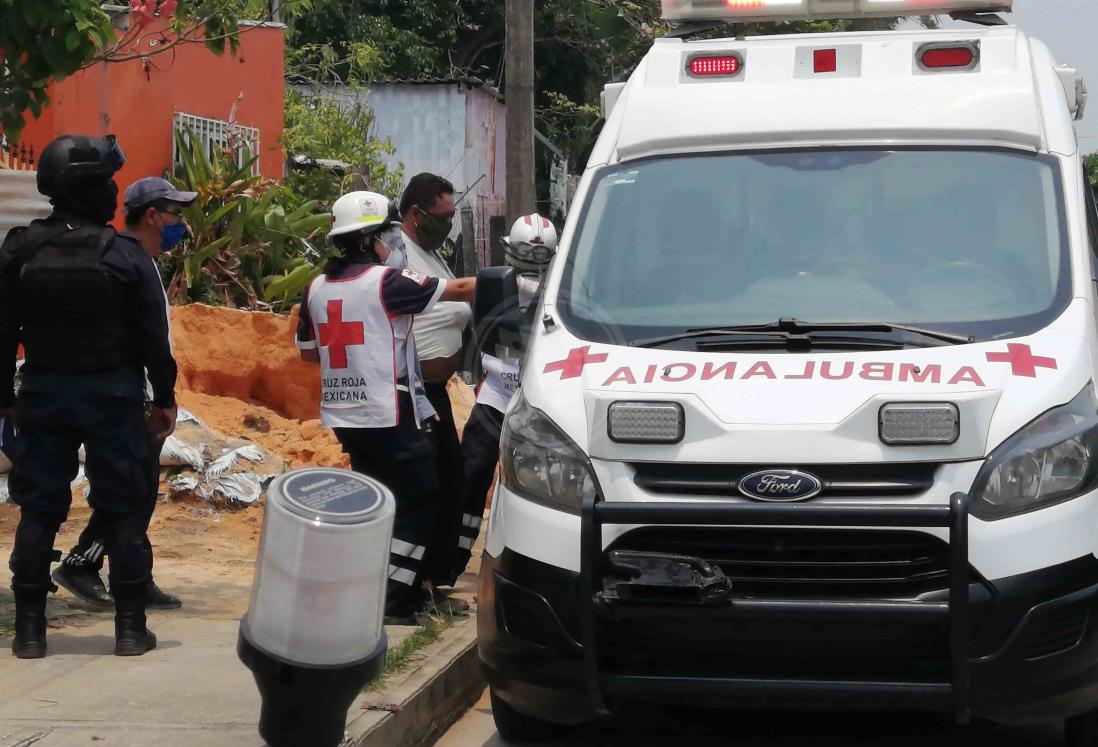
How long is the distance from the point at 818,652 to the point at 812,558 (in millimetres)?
258

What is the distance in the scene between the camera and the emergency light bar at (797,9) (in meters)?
6.52

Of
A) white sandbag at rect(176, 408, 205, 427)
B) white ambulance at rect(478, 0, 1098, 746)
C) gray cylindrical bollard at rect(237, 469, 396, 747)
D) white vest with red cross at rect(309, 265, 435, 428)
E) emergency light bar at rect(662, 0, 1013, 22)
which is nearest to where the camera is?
gray cylindrical bollard at rect(237, 469, 396, 747)

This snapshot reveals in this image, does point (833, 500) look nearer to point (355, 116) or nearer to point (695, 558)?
point (695, 558)

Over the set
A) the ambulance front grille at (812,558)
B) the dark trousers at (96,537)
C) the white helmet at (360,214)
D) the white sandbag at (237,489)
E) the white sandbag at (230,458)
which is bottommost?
the white sandbag at (237,489)

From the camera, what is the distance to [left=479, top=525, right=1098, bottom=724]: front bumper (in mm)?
4340

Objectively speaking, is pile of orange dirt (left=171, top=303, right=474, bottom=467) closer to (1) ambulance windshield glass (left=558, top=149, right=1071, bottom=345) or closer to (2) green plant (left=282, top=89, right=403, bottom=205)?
(1) ambulance windshield glass (left=558, top=149, right=1071, bottom=345)

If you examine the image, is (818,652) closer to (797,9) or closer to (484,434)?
(797,9)

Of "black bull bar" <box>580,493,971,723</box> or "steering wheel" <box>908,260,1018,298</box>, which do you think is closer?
"black bull bar" <box>580,493,971,723</box>

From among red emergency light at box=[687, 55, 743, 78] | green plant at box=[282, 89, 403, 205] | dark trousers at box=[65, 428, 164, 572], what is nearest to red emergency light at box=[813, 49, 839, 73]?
red emergency light at box=[687, 55, 743, 78]

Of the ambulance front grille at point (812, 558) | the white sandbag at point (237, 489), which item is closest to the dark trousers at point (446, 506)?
the white sandbag at point (237, 489)

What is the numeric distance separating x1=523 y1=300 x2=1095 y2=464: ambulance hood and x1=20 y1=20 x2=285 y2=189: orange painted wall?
689 cm

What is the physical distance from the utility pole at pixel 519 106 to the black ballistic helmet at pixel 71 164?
7727 millimetres

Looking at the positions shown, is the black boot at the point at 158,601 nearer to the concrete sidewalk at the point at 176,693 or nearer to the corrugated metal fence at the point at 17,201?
the concrete sidewalk at the point at 176,693

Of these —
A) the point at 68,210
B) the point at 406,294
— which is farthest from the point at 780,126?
the point at 68,210
